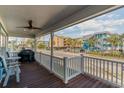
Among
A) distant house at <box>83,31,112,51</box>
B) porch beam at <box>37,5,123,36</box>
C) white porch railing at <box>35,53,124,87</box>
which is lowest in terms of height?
white porch railing at <box>35,53,124,87</box>

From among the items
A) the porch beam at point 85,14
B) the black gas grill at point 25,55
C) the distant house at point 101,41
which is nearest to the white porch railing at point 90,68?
the distant house at point 101,41

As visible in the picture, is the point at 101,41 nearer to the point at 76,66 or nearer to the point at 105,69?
the point at 105,69

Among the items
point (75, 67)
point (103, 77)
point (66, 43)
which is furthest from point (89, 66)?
point (66, 43)

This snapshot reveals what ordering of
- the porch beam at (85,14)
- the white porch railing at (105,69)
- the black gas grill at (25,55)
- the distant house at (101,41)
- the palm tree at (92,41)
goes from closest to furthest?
the porch beam at (85,14) → the distant house at (101,41) → the white porch railing at (105,69) → the palm tree at (92,41) → the black gas grill at (25,55)

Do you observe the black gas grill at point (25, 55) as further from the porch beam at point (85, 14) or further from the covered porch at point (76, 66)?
the porch beam at point (85, 14)

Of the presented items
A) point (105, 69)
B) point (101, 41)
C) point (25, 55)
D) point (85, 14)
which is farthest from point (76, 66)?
point (25, 55)

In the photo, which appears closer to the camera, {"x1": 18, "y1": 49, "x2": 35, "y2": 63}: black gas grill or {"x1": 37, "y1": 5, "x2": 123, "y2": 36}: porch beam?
{"x1": 37, "y1": 5, "x2": 123, "y2": 36}: porch beam

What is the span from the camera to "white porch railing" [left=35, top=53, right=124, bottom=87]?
12.0 ft

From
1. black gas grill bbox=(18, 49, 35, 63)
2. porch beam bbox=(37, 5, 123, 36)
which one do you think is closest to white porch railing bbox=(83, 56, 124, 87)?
porch beam bbox=(37, 5, 123, 36)

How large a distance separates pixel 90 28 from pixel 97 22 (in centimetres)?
35

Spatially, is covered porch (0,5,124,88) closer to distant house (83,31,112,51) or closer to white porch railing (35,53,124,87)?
white porch railing (35,53,124,87)

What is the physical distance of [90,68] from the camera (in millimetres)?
4844

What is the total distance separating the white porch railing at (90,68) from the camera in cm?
365

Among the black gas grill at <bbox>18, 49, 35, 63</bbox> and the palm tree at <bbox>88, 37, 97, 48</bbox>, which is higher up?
the palm tree at <bbox>88, 37, 97, 48</bbox>
